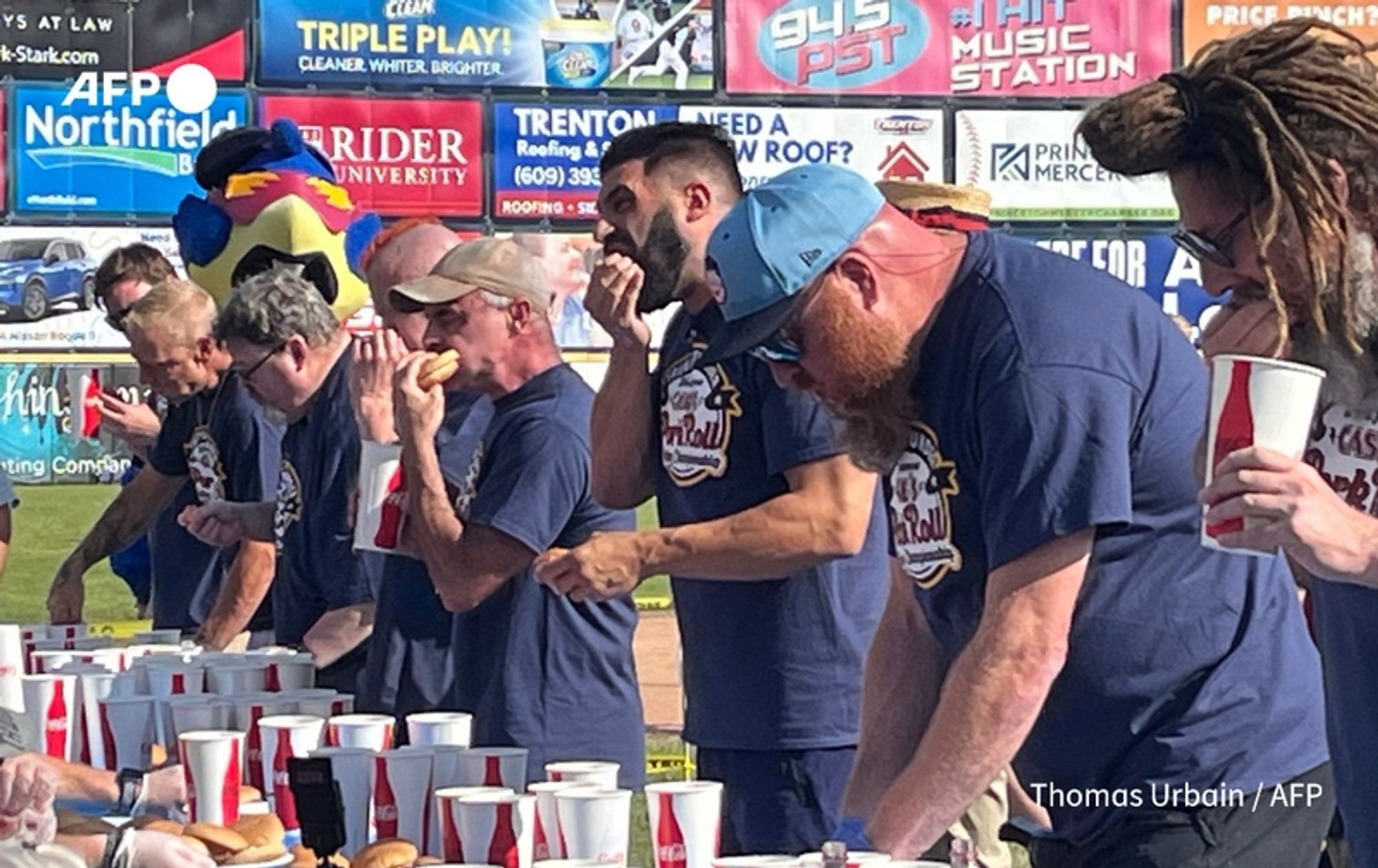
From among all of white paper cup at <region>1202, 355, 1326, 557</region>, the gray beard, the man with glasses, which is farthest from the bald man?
white paper cup at <region>1202, 355, 1326, 557</region>

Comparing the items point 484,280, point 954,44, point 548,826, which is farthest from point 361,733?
point 954,44

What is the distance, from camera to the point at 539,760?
429 centimetres

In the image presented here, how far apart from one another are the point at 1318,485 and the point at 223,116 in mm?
19135

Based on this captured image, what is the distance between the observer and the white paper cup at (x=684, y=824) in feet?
10.1

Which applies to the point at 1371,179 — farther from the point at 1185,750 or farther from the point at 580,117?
the point at 580,117

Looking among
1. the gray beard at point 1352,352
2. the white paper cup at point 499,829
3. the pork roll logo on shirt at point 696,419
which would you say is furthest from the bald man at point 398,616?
the gray beard at point 1352,352

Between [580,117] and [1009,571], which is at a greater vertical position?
[580,117]

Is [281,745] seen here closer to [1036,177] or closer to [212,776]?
[212,776]

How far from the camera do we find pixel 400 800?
3512mm

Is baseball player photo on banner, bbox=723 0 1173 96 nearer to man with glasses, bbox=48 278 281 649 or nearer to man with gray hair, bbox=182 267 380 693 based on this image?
man with glasses, bbox=48 278 281 649

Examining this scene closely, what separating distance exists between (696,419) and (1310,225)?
1.70 metres

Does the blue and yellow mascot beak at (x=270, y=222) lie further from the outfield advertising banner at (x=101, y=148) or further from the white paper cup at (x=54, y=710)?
the outfield advertising banner at (x=101, y=148)

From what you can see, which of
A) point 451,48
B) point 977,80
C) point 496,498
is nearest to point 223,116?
point 451,48

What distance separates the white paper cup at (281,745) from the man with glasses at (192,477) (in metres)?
1.69
